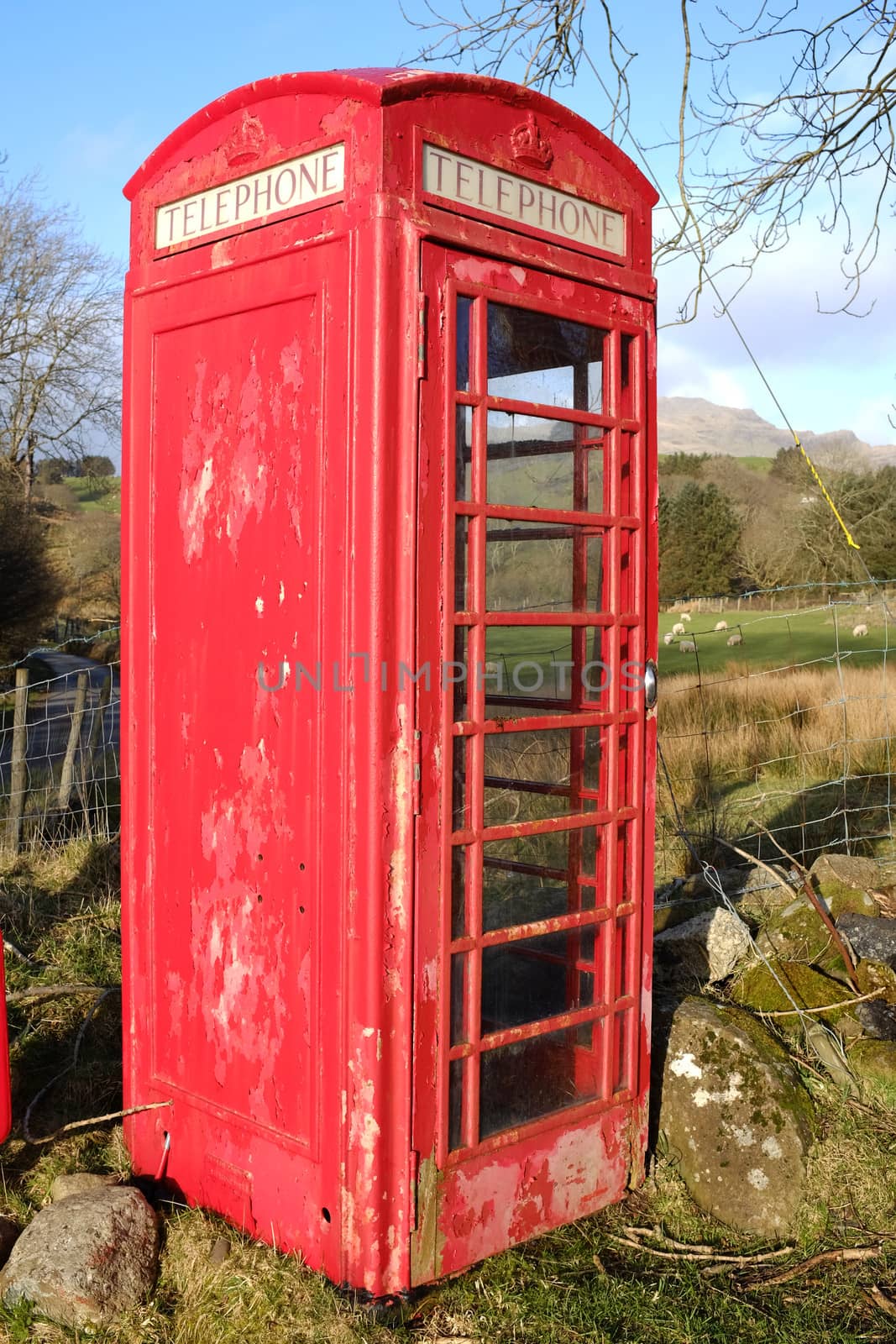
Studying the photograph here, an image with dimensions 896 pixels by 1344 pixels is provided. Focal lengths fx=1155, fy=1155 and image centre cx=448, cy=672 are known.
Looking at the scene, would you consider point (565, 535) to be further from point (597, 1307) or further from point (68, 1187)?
point (68, 1187)

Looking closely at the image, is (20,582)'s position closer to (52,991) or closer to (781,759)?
(781,759)

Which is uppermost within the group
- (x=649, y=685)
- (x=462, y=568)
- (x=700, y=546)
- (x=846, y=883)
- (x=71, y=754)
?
(x=700, y=546)

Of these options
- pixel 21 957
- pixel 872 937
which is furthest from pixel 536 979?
pixel 21 957

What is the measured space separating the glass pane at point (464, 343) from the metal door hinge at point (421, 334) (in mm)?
141

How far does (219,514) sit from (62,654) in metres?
26.8

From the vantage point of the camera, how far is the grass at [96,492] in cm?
3681

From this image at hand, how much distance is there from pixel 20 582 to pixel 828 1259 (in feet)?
75.5

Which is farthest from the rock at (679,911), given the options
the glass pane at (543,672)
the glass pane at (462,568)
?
the glass pane at (462,568)

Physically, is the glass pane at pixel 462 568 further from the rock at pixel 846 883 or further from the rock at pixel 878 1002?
the rock at pixel 846 883

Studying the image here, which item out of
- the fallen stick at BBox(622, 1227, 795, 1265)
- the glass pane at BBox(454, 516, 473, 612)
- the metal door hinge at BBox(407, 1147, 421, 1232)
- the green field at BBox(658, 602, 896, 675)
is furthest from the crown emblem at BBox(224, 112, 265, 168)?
the green field at BBox(658, 602, 896, 675)

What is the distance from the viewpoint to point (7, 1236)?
3199 mm

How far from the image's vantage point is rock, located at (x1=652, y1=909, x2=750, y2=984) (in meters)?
4.75

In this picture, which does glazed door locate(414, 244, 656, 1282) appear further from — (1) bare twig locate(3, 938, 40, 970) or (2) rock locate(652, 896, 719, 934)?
(1) bare twig locate(3, 938, 40, 970)

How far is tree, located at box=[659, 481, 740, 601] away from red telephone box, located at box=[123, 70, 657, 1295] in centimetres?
3024
